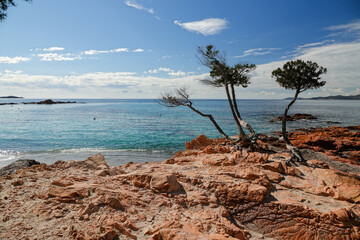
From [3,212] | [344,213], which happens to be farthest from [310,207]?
[3,212]

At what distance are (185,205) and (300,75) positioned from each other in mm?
16515

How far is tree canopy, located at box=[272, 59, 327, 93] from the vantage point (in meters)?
16.8

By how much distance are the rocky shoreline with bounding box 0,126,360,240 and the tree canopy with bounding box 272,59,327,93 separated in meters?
11.0

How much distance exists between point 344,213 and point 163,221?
5.63 m

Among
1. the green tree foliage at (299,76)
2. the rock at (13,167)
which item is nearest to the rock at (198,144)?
the green tree foliage at (299,76)

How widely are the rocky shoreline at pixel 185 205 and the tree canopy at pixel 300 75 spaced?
11.0 meters

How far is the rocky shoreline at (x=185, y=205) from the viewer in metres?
5.06

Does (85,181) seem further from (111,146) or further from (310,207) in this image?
(111,146)

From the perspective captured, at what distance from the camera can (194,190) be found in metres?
7.26

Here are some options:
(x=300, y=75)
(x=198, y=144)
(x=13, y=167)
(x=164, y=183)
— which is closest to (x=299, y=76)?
(x=300, y=75)

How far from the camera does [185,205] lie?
650 cm

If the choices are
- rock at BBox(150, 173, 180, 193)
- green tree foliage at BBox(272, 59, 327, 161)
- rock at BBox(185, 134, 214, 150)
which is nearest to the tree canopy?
green tree foliage at BBox(272, 59, 327, 161)

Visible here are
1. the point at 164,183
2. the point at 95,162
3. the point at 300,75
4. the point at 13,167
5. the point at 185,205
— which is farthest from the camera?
the point at 300,75

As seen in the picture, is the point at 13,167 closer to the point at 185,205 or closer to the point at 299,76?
the point at 185,205
